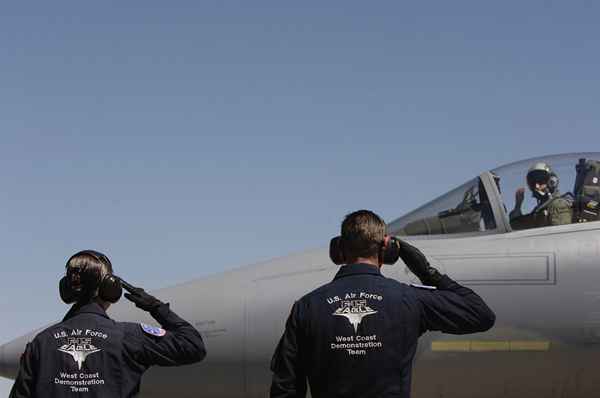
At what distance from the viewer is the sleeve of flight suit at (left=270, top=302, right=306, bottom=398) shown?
540 centimetres

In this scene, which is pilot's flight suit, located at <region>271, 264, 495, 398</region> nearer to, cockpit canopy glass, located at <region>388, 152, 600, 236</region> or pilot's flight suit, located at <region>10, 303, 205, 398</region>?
pilot's flight suit, located at <region>10, 303, 205, 398</region>

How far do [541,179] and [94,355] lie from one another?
6.09m

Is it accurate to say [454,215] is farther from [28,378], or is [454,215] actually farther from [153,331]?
[28,378]

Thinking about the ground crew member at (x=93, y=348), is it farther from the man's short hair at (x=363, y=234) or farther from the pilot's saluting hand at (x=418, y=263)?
the pilot's saluting hand at (x=418, y=263)

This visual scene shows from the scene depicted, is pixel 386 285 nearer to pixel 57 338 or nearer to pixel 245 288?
pixel 57 338

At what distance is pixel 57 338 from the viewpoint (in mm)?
5738

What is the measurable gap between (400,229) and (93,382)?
5.43 meters

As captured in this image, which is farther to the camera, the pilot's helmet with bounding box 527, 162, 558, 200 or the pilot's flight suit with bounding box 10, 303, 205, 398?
the pilot's helmet with bounding box 527, 162, 558, 200

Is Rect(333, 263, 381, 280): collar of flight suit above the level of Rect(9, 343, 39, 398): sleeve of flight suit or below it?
above

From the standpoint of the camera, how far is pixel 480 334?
30.2 ft

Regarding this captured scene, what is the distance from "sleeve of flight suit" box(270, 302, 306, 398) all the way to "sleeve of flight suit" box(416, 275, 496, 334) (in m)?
0.71

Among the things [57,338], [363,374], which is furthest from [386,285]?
[57,338]

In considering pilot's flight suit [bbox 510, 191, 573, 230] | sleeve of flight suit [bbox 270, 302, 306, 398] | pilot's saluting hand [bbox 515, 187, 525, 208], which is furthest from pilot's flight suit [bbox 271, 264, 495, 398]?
pilot's saluting hand [bbox 515, 187, 525, 208]

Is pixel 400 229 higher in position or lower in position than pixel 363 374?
higher
